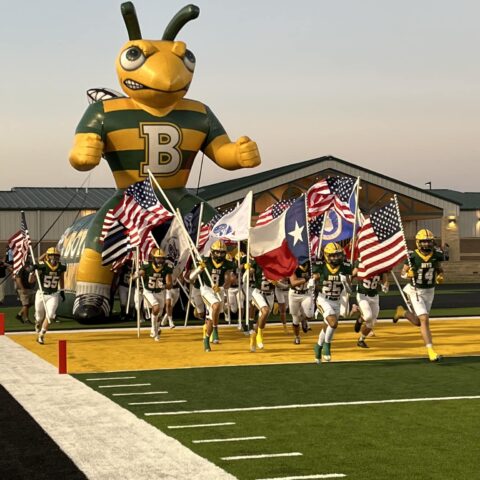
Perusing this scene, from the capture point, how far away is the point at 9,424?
358 inches

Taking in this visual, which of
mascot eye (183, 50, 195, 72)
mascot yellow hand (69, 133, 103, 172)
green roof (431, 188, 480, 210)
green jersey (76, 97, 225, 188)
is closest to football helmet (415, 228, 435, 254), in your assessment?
green jersey (76, 97, 225, 188)

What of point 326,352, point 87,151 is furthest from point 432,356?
point 87,151

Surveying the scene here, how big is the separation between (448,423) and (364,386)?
262 cm

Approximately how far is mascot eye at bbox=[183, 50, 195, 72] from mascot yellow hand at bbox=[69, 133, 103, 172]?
2.65 metres

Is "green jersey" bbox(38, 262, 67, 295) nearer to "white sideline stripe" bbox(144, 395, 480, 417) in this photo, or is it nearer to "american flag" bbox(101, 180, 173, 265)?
"american flag" bbox(101, 180, 173, 265)

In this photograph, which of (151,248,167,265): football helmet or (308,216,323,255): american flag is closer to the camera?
(151,248,167,265): football helmet

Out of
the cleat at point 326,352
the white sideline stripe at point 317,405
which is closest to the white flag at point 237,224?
the cleat at point 326,352

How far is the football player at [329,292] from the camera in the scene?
14.0m

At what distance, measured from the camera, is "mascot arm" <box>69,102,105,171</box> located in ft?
72.0

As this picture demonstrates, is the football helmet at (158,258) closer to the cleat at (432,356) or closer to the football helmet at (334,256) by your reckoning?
the football helmet at (334,256)

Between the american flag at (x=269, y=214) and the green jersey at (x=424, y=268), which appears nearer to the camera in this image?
the green jersey at (x=424, y=268)

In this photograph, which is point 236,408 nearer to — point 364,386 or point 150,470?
point 364,386

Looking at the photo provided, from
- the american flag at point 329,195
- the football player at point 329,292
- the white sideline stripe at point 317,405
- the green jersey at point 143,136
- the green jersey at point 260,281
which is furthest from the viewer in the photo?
the green jersey at point 143,136

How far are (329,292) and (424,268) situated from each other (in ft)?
4.79
